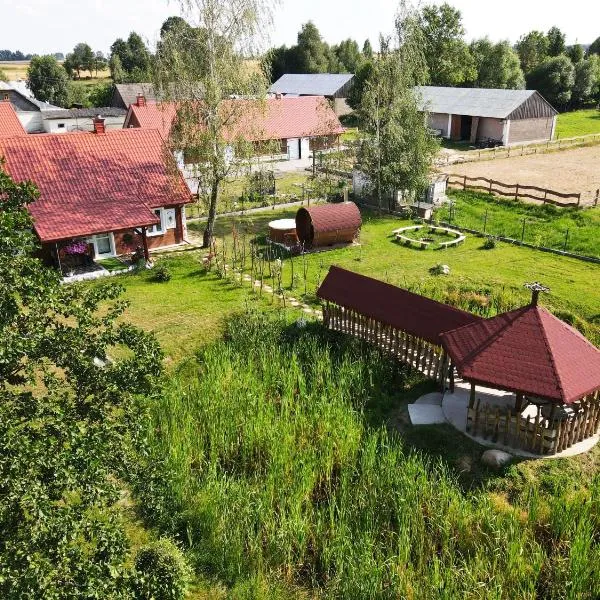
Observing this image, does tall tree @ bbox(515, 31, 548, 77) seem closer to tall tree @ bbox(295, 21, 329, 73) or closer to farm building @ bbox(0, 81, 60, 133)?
tall tree @ bbox(295, 21, 329, 73)

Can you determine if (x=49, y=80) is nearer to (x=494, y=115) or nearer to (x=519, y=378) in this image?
(x=494, y=115)

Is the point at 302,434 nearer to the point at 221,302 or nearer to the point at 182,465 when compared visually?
the point at 182,465

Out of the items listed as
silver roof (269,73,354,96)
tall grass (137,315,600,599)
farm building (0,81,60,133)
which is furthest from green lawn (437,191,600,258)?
farm building (0,81,60,133)

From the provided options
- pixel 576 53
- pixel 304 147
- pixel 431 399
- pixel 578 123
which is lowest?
pixel 431 399

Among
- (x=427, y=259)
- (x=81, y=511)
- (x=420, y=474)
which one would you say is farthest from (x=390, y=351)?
(x=81, y=511)

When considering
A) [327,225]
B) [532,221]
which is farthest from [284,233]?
[532,221]

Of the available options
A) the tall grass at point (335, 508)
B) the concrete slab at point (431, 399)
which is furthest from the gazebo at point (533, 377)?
the tall grass at point (335, 508)
